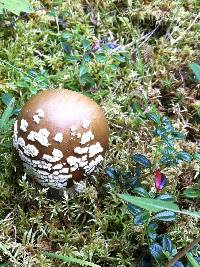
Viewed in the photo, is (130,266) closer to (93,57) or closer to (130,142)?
(130,142)

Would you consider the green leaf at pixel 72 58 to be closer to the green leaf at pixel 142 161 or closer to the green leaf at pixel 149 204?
the green leaf at pixel 142 161

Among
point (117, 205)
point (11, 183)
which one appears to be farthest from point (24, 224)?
point (117, 205)

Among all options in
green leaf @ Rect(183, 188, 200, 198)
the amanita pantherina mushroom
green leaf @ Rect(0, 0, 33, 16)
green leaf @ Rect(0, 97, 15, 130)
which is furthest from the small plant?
green leaf @ Rect(0, 0, 33, 16)

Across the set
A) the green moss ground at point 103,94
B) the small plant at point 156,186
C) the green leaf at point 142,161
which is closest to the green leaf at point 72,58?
the green moss ground at point 103,94

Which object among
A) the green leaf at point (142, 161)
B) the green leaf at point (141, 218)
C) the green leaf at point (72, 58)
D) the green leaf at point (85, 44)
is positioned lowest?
the green leaf at point (141, 218)

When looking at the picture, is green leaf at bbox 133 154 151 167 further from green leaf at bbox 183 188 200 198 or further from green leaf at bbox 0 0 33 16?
green leaf at bbox 0 0 33 16

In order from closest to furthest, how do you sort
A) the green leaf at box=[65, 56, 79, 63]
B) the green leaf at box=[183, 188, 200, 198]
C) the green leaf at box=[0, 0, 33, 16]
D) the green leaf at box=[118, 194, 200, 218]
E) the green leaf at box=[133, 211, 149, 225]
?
1. the green leaf at box=[118, 194, 200, 218]
2. the green leaf at box=[133, 211, 149, 225]
3. the green leaf at box=[183, 188, 200, 198]
4. the green leaf at box=[0, 0, 33, 16]
5. the green leaf at box=[65, 56, 79, 63]
